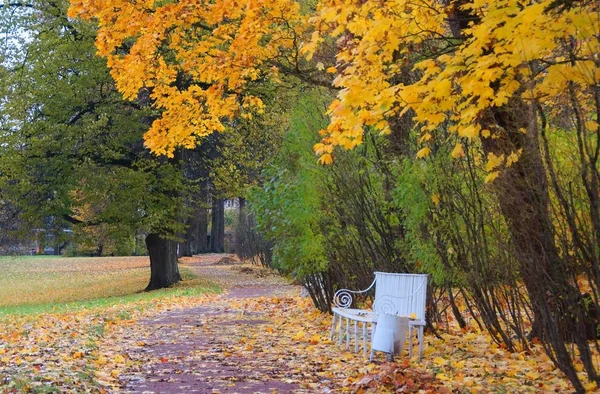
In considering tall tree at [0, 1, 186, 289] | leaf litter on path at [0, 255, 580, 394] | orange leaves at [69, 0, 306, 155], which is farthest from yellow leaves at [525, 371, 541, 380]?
tall tree at [0, 1, 186, 289]

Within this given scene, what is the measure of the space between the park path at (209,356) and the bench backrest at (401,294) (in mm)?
1200

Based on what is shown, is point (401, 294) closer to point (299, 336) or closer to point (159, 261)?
point (299, 336)

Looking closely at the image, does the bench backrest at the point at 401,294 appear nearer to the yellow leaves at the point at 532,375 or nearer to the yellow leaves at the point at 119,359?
the yellow leaves at the point at 532,375

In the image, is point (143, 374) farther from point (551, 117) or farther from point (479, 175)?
point (551, 117)

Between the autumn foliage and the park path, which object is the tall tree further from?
the autumn foliage

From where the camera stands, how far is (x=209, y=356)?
27.6 feet

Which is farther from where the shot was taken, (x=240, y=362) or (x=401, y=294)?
(x=240, y=362)

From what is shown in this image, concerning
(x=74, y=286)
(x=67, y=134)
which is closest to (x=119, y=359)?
(x=67, y=134)

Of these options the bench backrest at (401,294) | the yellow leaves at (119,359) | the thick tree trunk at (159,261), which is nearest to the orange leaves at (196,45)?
the bench backrest at (401,294)

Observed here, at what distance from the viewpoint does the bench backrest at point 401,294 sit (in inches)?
296

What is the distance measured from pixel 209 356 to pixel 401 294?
2313 millimetres

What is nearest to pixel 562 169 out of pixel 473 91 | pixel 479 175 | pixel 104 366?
A: pixel 473 91

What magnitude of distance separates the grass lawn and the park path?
6.16m

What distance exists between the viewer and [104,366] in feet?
24.4
